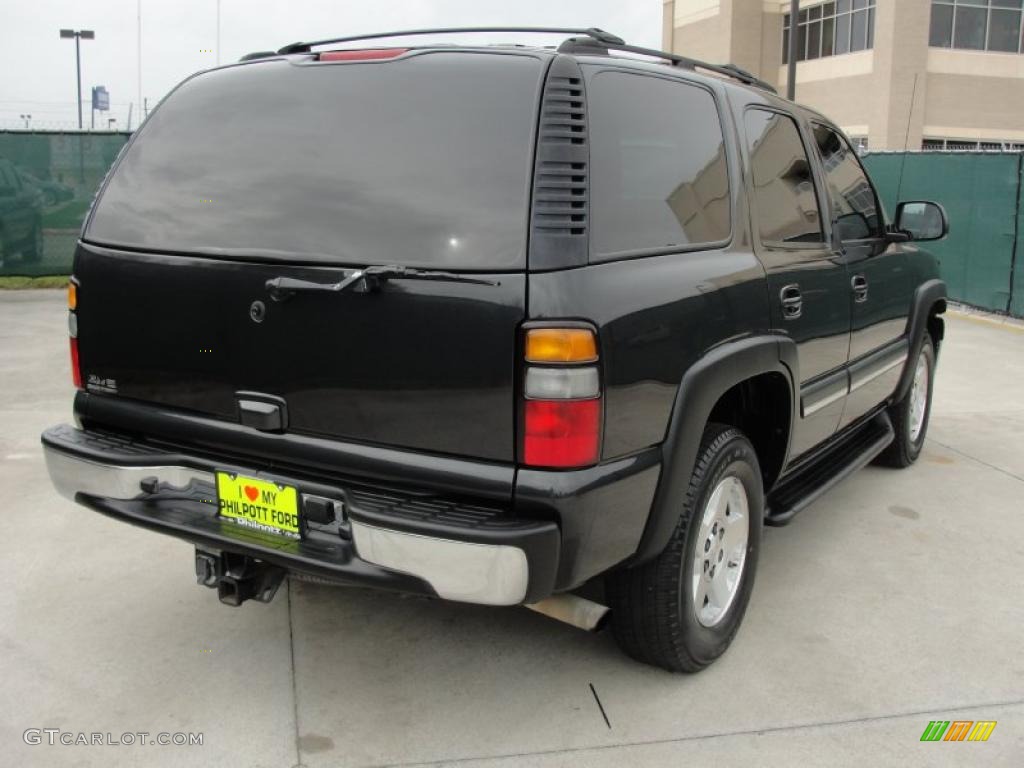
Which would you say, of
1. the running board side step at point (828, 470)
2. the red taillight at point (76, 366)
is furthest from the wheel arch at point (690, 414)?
the red taillight at point (76, 366)

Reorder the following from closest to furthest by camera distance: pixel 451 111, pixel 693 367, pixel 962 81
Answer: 1. pixel 451 111
2. pixel 693 367
3. pixel 962 81

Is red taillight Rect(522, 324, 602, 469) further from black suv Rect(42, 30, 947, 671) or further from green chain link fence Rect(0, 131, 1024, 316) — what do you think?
green chain link fence Rect(0, 131, 1024, 316)

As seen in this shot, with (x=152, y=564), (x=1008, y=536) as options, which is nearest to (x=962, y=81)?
(x=1008, y=536)

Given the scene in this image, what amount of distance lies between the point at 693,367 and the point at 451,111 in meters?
0.99

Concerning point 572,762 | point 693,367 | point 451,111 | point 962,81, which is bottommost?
point 572,762

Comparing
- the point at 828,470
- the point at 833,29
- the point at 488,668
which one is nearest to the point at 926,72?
the point at 833,29

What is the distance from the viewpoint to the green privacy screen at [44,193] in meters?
12.4

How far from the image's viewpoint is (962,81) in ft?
108

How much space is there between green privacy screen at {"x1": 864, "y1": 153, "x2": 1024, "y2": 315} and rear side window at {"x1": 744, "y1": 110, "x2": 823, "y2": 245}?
27.8ft

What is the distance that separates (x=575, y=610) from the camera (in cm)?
285

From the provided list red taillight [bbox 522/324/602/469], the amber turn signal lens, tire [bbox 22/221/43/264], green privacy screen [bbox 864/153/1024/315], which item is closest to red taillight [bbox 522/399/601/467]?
red taillight [bbox 522/324/602/469]

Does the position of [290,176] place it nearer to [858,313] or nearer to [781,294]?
[781,294]

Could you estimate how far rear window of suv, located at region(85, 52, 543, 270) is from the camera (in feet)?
8.12

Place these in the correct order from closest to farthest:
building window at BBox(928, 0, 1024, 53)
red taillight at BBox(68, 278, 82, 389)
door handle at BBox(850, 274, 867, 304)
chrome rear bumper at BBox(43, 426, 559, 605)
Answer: chrome rear bumper at BBox(43, 426, 559, 605), red taillight at BBox(68, 278, 82, 389), door handle at BBox(850, 274, 867, 304), building window at BBox(928, 0, 1024, 53)
